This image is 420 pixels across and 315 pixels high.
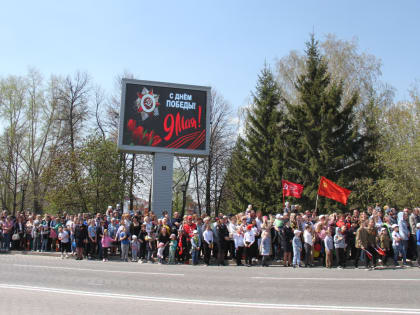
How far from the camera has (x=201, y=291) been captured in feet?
32.3

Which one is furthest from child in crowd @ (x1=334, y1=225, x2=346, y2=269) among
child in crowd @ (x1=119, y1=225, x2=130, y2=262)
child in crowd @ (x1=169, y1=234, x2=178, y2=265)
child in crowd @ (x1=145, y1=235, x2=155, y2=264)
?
child in crowd @ (x1=119, y1=225, x2=130, y2=262)

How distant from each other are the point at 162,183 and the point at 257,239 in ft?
31.2

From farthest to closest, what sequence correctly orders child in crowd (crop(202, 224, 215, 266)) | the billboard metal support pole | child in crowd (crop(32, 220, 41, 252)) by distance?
the billboard metal support pole
child in crowd (crop(32, 220, 41, 252))
child in crowd (crop(202, 224, 215, 266))

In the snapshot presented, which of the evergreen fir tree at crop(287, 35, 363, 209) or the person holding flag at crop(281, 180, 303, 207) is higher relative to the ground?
the evergreen fir tree at crop(287, 35, 363, 209)

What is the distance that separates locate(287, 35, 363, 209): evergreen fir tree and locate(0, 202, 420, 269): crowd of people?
10.7 metres

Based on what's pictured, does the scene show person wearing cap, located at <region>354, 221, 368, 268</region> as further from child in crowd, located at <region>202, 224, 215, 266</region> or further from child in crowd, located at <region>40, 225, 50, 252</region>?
child in crowd, located at <region>40, 225, 50, 252</region>

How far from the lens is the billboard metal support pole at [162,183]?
24.8 metres

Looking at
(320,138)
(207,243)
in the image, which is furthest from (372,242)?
(320,138)

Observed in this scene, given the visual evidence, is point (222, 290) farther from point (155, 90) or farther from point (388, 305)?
point (155, 90)

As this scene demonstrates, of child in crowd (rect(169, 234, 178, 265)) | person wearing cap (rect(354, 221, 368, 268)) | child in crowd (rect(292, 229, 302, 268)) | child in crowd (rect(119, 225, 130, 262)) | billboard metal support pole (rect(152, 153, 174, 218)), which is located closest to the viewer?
person wearing cap (rect(354, 221, 368, 268))

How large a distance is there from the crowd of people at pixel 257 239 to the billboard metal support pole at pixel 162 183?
551 cm

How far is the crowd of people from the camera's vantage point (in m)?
15.9

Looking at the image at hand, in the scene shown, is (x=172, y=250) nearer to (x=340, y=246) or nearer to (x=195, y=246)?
(x=195, y=246)

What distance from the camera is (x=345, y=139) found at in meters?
29.1
